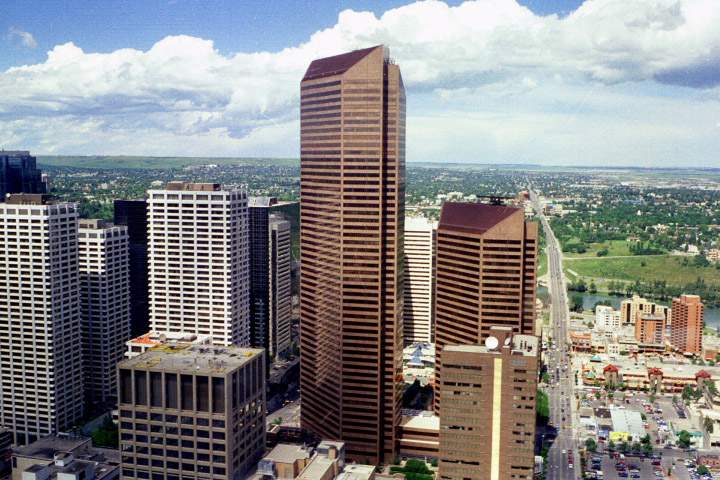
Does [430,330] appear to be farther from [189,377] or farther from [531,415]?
[189,377]

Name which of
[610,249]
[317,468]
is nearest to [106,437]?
[317,468]

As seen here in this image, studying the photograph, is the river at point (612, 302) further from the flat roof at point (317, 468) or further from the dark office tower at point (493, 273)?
the flat roof at point (317, 468)

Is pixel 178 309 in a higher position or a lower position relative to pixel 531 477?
higher

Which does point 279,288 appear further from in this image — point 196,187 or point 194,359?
point 194,359

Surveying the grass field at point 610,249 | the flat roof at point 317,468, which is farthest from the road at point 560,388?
the flat roof at point 317,468

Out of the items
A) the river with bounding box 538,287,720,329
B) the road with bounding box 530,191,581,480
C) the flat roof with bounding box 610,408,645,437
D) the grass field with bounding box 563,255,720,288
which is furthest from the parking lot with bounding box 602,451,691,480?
the grass field with bounding box 563,255,720,288

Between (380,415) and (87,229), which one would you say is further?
(87,229)

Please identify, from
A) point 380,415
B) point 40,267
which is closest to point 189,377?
point 380,415
